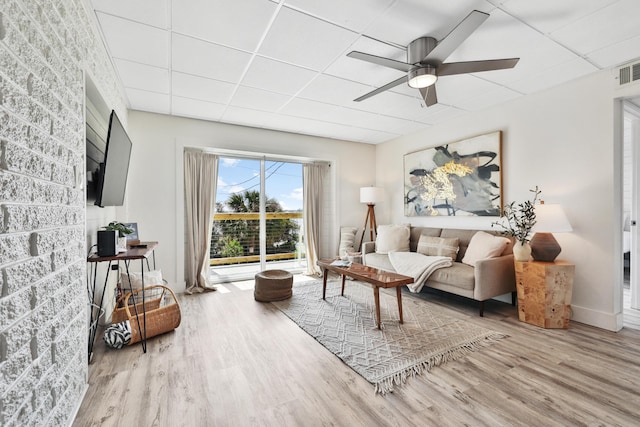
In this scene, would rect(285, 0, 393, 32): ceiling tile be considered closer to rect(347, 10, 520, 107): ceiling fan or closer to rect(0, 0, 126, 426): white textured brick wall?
rect(347, 10, 520, 107): ceiling fan

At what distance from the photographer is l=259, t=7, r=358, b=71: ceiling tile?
2139 mm

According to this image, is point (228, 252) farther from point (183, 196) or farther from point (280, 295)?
point (280, 295)

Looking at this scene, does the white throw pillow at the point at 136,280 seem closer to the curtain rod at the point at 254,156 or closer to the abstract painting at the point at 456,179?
the curtain rod at the point at 254,156

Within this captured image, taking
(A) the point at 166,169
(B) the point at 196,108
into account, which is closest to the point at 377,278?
(B) the point at 196,108

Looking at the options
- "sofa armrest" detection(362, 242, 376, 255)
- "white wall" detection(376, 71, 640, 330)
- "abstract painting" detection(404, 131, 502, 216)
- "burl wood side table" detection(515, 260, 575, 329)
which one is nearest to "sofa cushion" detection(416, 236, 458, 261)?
"abstract painting" detection(404, 131, 502, 216)

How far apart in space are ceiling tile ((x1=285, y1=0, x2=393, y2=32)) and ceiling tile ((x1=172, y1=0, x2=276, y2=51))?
231mm

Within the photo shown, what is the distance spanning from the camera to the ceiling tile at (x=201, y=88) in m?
3.04

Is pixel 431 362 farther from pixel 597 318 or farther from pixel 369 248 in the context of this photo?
pixel 369 248

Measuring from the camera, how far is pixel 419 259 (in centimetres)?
387

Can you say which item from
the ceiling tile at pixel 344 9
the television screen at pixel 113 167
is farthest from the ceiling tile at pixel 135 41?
the ceiling tile at pixel 344 9

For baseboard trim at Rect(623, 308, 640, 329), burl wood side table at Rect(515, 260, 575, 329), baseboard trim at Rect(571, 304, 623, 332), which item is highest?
burl wood side table at Rect(515, 260, 575, 329)

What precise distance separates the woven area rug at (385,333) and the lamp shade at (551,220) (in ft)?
3.78

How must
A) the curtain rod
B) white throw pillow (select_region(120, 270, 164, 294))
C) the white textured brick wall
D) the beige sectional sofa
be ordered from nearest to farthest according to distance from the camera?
the white textured brick wall, white throw pillow (select_region(120, 270, 164, 294)), the beige sectional sofa, the curtain rod

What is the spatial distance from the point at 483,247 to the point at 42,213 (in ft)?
12.8
